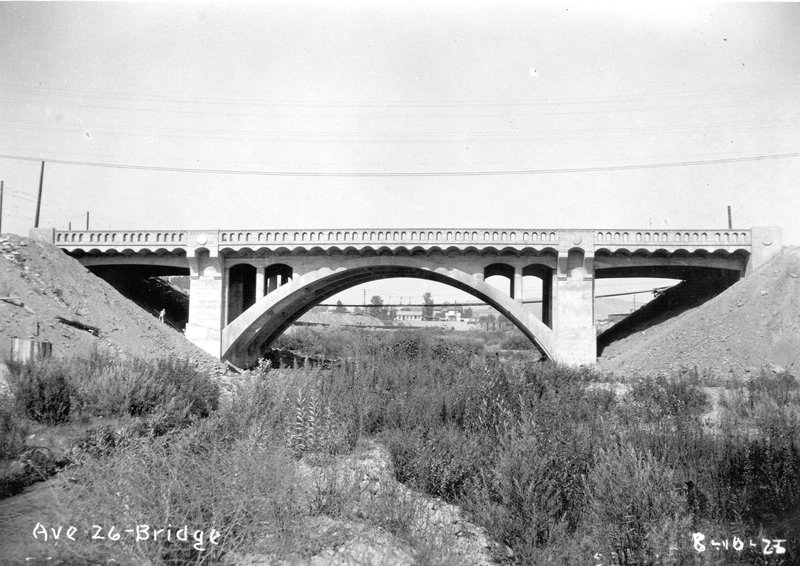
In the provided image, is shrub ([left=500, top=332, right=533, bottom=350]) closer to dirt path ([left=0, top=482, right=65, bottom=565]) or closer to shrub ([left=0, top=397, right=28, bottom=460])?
shrub ([left=0, top=397, right=28, bottom=460])

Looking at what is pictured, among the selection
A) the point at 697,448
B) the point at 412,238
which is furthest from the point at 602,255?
the point at 697,448

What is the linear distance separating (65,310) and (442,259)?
14.9 meters

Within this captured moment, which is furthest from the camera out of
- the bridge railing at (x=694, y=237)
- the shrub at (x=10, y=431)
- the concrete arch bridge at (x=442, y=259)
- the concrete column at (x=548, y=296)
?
the concrete column at (x=548, y=296)

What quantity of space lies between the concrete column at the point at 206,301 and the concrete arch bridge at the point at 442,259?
0.16 ft

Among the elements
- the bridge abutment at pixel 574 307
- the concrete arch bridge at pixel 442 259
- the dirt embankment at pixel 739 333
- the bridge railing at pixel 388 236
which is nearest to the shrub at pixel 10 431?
the bridge railing at pixel 388 236

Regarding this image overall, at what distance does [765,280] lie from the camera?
19109mm

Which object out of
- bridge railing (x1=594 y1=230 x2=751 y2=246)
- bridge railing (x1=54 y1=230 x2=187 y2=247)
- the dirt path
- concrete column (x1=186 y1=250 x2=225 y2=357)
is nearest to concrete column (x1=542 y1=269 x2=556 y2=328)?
bridge railing (x1=594 y1=230 x2=751 y2=246)

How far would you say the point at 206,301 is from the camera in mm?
23406

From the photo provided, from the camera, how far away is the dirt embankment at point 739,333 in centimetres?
1641

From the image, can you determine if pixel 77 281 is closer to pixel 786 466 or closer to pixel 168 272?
pixel 168 272

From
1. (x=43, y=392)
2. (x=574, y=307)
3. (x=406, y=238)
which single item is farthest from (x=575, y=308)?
(x=43, y=392)

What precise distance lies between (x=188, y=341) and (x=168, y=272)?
6.22 meters

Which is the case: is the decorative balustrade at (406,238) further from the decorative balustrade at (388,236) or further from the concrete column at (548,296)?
the concrete column at (548,296)

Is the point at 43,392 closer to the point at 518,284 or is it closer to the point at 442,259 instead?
the point at 442,259
